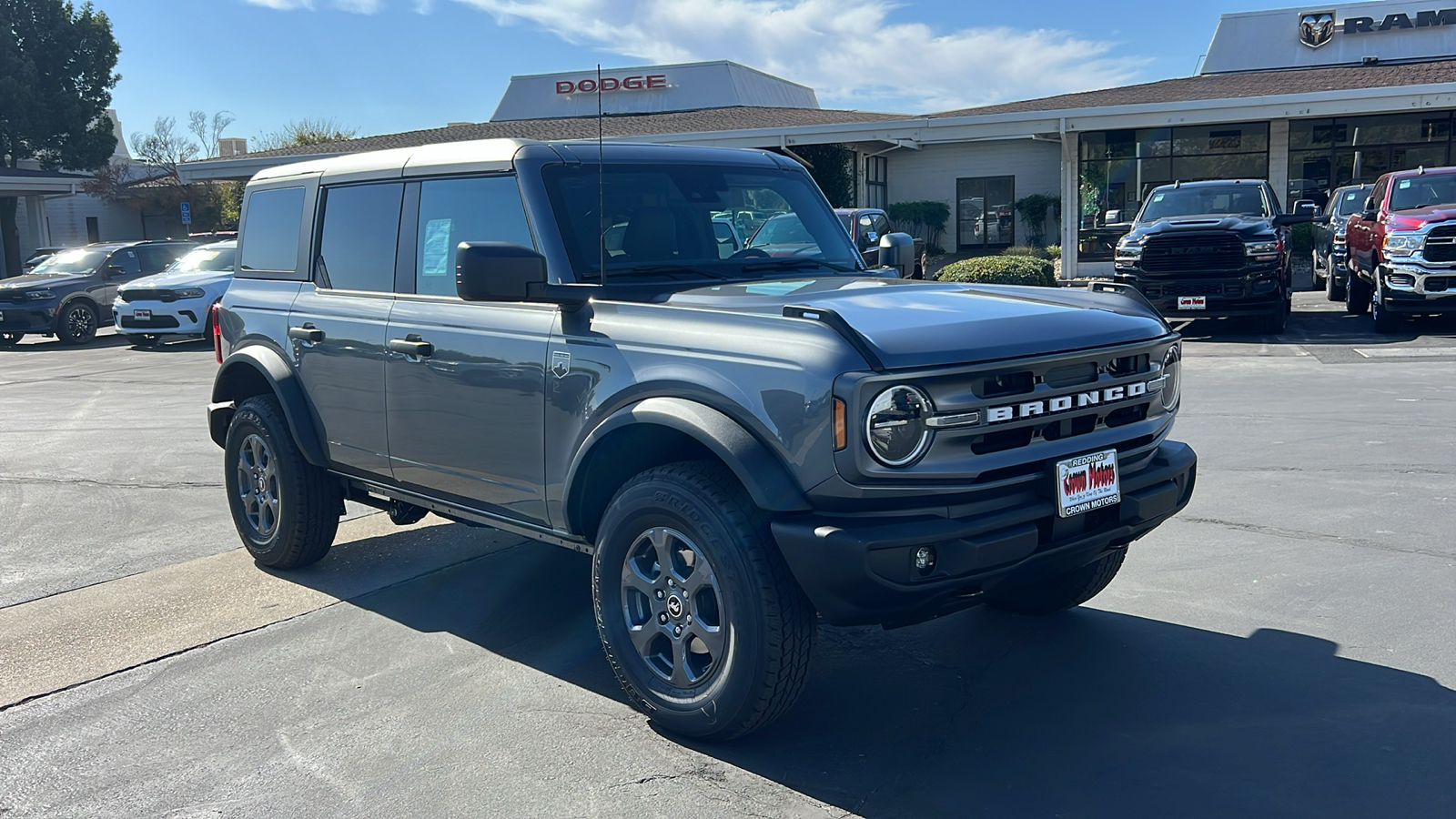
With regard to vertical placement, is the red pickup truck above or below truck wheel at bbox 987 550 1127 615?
above

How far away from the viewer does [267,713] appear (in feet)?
13.8

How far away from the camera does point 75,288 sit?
68.7ft

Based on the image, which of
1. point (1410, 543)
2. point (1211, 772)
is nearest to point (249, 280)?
point (1211, 772)

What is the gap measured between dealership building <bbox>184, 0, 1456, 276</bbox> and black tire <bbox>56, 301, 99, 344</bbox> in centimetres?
979

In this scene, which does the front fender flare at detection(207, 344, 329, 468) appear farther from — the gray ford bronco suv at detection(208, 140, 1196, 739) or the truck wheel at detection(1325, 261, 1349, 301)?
the truck wheel at detection(1325, 261, 1349, 301)

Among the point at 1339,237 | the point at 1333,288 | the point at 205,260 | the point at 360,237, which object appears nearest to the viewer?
the point at 360,237

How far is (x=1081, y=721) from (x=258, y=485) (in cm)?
416

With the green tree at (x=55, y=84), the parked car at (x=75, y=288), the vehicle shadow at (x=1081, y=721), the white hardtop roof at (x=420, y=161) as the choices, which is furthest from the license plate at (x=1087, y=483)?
the green tree at (x=55, y=84)

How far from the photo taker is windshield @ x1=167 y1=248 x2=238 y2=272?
20.0 metres

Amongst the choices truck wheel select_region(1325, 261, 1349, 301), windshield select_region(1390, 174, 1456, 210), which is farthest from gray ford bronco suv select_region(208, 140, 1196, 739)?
truck wheel select_region(1325, 261, 1349, 301)

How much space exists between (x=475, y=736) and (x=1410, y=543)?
457 centimetres

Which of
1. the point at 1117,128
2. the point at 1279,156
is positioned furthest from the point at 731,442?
the point at 1279,156

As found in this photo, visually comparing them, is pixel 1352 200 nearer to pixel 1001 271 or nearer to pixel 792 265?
pixel 1001 271

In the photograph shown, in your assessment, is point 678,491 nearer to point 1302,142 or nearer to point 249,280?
point 249,280
